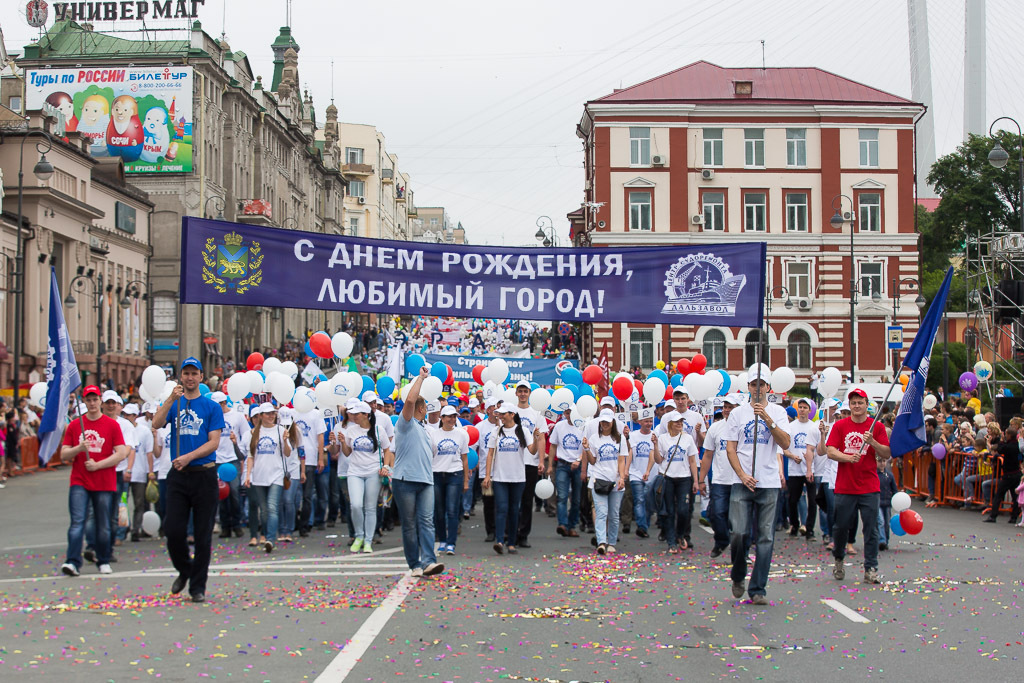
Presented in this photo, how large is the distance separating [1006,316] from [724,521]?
21771mm

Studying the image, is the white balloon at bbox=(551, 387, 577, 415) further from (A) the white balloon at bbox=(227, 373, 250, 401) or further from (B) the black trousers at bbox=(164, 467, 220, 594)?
(B) the black trousers at bbox=(164, 467, 220, 594)

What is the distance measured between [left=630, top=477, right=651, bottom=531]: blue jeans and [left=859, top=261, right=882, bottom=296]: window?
49082mm

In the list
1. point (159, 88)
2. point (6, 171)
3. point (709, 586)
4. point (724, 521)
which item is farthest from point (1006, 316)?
point (159, 88)

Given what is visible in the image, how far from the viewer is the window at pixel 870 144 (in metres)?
62.1

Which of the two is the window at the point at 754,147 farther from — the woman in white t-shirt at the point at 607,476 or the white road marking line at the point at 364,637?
the white road marking line at the point at 364,637

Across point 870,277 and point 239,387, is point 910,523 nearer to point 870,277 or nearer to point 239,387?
point 239,387

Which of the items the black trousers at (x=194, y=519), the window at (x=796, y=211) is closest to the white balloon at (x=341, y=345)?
the black trousers at (x=194, y=519)

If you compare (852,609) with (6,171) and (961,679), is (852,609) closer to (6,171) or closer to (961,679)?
(961,679)

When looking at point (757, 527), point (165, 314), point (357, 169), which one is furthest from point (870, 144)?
point (357, 169)

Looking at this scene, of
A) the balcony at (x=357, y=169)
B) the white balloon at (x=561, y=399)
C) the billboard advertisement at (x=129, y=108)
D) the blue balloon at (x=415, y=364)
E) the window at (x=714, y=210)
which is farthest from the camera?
the balcony at (x=357, y=169)

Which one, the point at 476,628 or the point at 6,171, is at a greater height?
the point at 6,171

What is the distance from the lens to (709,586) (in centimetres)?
1118

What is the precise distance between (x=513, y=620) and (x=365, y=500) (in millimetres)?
5206

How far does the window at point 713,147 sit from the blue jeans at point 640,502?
4821 centimetres
